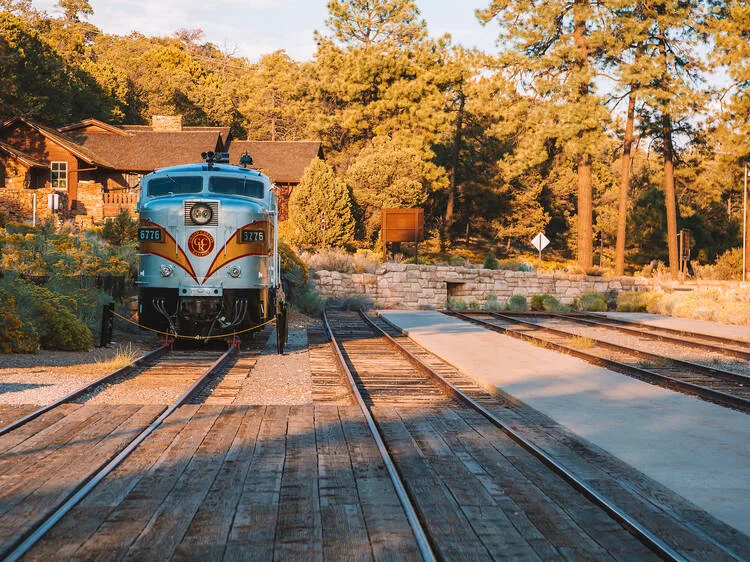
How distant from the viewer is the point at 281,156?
179 ft

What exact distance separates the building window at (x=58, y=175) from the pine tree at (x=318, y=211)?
12.3 metres

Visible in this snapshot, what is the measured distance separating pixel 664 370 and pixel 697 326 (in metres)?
10.7

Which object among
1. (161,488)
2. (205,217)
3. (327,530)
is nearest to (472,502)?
(327,530)

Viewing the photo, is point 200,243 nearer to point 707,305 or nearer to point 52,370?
point 52,370

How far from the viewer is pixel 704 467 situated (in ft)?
22.9

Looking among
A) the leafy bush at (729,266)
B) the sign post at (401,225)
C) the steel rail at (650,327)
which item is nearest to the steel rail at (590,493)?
the steel rail at (650,327)

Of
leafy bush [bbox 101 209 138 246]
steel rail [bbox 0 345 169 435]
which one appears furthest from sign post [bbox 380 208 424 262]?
steel rail [bbox 0 345 169 435]

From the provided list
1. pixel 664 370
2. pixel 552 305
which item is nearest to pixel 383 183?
pixel 552 305

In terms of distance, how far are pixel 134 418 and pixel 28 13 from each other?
69602mm

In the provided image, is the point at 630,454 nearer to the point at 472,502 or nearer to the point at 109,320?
the point at 472,502

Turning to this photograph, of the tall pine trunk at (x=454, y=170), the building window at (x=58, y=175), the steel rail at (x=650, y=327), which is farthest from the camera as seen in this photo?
the tall pine trunk at (x=454, y=170)

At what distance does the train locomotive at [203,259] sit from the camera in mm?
14680

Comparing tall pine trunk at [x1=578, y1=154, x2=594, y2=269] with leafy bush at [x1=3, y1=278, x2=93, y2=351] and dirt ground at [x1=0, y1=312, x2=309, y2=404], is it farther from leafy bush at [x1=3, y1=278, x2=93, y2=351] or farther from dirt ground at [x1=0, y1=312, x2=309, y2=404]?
leafy bush at [x1=3, y1=278, x2=93, y2=351]

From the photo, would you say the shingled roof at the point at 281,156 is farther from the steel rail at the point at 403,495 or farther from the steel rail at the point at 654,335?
the steel rail at the point at 403,495
